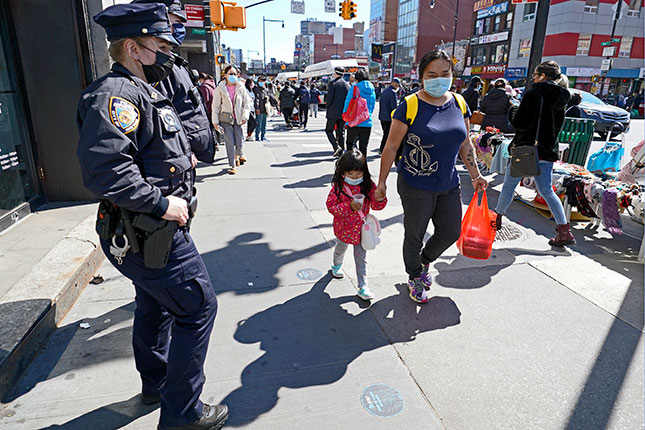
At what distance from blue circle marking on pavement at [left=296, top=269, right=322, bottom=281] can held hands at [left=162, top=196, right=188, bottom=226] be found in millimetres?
2171

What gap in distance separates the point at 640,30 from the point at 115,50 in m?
47.6

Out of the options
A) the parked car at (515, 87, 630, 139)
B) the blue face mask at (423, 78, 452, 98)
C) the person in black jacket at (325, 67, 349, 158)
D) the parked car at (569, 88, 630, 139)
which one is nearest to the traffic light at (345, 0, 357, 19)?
the parked car at (515, 87, 630, 139)

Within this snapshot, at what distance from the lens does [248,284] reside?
3834mm

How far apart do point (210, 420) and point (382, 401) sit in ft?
3.20

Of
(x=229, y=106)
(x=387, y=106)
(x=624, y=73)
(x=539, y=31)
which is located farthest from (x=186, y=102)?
(x=624, y=73)

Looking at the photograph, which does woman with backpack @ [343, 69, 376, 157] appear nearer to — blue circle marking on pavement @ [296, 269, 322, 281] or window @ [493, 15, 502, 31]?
blue circle marking on pavement @ [296, 269, 322, 281]

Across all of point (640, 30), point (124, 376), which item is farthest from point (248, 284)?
point (640, 30)

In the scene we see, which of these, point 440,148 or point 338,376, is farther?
point 440,148

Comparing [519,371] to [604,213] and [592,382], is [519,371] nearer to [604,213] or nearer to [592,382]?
[592,382]

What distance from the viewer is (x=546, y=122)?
4.60 metres

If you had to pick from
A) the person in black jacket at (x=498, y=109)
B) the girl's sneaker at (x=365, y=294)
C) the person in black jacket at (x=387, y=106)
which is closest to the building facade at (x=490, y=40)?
the person in black jacket at (x=387, y=106)

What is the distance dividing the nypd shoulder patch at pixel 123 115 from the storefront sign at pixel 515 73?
43297 mm

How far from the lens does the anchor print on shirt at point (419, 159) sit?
10.4 ft

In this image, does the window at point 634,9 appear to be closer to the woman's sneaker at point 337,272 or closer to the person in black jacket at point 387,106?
the person in black jacket at point 387,106
